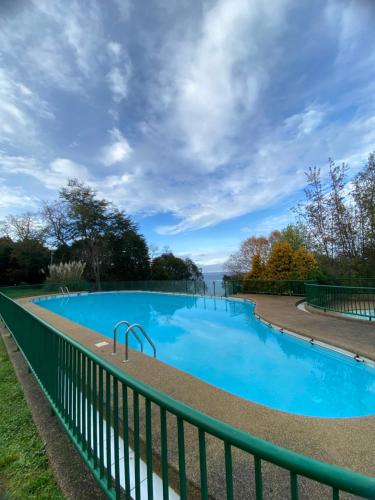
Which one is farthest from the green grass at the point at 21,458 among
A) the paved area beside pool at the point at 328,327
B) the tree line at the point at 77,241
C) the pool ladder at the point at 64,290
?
the tree line at the point at 77,241

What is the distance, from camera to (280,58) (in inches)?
270

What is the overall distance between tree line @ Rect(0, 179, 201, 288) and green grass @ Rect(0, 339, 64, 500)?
1808 cm

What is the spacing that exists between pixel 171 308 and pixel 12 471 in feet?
36.1

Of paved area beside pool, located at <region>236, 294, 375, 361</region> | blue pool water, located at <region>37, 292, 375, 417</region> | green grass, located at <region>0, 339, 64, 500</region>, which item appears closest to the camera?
green grass, located at <region>0, 339, 64, 500</region>

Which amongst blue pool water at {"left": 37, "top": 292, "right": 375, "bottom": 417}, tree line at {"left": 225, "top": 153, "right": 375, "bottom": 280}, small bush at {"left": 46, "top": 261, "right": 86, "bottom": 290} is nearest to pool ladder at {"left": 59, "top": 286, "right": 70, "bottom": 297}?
small bush at {"left": 46, "top": 261, "right": 86, "bottom": 290}

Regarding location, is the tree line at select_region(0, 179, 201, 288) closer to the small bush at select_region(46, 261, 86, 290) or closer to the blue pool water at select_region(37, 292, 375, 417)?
the small bush at select_region(46, 261, 86, 290)

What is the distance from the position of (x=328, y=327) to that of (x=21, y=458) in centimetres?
663

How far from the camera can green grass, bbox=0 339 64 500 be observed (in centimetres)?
168

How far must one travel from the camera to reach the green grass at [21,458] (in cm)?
168

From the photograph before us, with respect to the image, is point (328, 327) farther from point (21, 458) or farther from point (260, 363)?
point (21, 458)

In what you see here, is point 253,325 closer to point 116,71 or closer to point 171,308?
point 171,308

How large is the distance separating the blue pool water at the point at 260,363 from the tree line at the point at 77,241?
12.6m

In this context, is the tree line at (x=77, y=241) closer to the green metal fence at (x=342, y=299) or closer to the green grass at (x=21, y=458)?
the green metal fence at (x=342, y=299)

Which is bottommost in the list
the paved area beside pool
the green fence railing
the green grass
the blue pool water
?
the blue pool water
